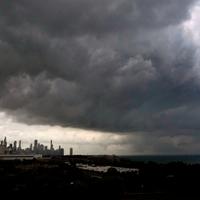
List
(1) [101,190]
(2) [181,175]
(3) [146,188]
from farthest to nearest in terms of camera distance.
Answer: (2) [181,175], (3) [146,188], (1) [101,190]

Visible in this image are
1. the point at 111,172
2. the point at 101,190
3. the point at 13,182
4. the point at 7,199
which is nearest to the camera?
the point at 7,199

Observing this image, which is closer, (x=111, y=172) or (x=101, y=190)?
(x=101, y=190)

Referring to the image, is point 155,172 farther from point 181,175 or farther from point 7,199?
point 7,199

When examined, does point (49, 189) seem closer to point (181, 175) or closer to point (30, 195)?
point (30, 195)

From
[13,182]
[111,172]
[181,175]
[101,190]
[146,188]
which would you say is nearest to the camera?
[101,190]

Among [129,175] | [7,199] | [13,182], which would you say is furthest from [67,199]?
[129,175]

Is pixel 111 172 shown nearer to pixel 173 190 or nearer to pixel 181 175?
pixel 181 175

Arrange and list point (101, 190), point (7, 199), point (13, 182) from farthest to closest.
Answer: point (13, 182), point (101, 190), point (7, 199)

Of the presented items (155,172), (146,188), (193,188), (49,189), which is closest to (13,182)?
(49,189)

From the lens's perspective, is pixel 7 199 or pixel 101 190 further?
pixel 101 190
